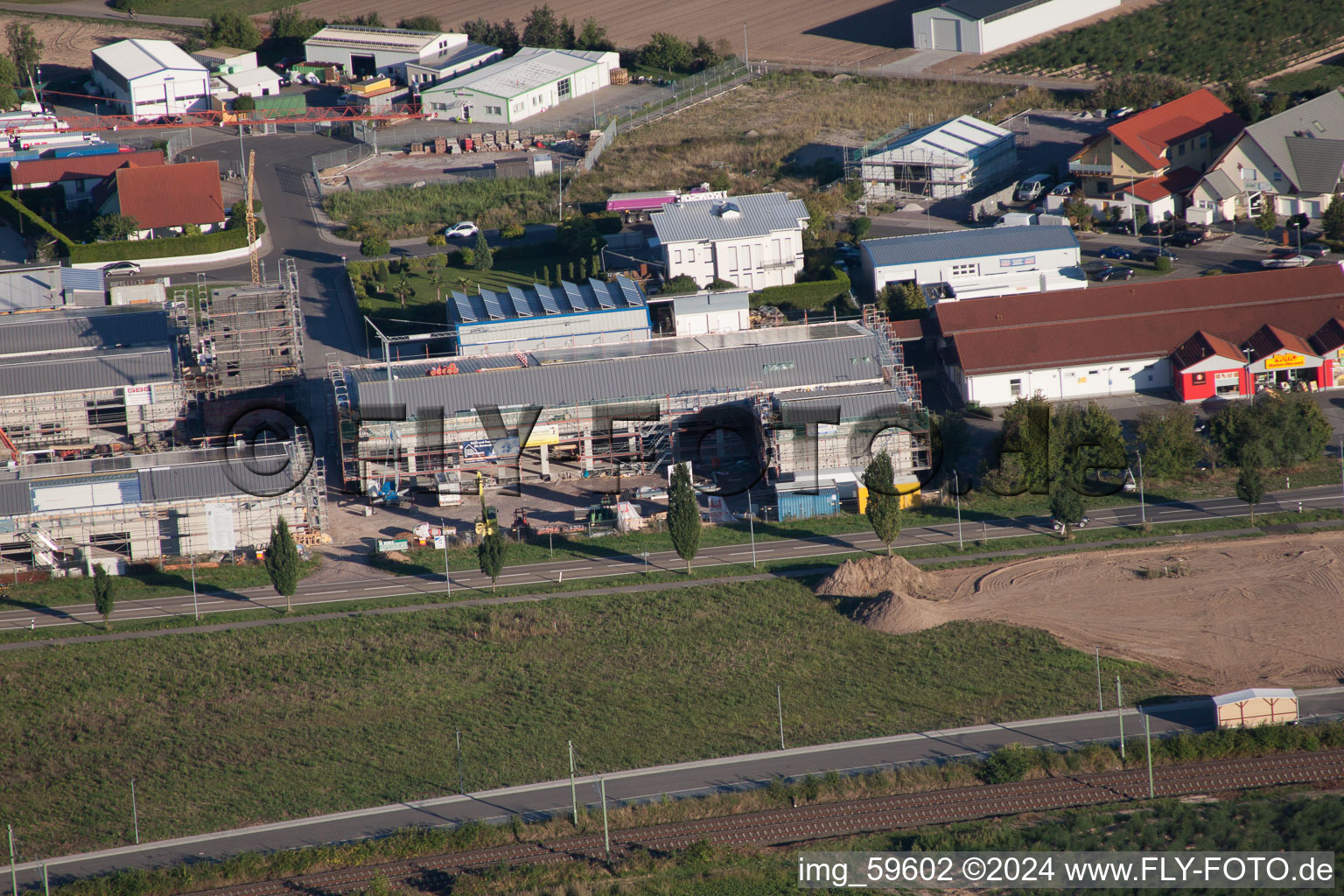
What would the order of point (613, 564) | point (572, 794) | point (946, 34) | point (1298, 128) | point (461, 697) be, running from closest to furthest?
point (572, 794) < point (461, 697) < point (613, 564) < point (1298, 128) < point (946, 34)

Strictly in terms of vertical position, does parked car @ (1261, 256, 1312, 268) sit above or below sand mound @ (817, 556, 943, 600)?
above

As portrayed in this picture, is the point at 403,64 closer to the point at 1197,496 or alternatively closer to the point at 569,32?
the point at 569,32

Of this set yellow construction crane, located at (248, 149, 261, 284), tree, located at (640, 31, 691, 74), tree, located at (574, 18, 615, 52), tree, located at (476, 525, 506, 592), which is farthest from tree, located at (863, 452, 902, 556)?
tree, located at (574, 18, 615, 52)

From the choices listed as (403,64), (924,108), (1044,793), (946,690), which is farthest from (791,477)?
(403,64)

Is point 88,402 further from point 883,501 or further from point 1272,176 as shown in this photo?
point 1272,176

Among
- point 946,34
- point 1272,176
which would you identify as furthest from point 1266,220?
point 946,34

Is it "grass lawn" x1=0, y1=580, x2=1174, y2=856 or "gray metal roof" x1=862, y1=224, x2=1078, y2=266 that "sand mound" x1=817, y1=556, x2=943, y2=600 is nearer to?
"grass lawn" x1=0, y1=580, x2=1174, y2=856
